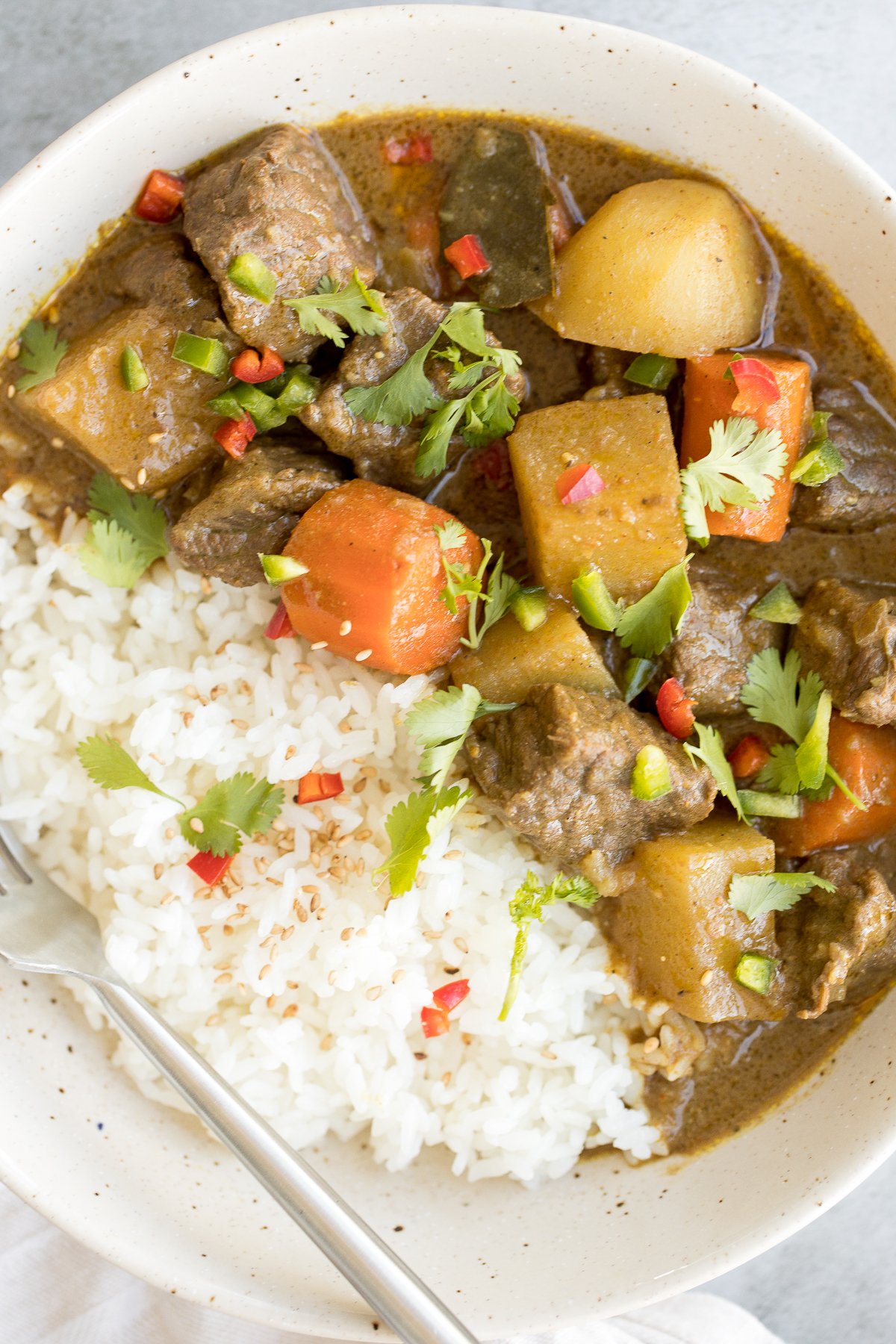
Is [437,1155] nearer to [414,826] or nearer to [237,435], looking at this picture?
[414,826]

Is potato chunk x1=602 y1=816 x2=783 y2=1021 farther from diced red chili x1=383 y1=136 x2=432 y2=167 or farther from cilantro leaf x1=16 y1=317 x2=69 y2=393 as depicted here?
cilantro leaf x1=16 y1=317 x2=69 y2=393

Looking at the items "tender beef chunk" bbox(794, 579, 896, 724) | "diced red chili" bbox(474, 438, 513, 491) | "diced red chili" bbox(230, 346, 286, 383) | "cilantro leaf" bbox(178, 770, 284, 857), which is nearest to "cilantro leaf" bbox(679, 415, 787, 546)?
"tender beef chunk" bbox(794, 579, 896, 724)

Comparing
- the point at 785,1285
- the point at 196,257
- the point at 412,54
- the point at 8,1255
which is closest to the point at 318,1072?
the point at 8,1255

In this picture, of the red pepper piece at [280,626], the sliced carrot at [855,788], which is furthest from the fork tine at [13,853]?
the sliced carrot at [855,788]

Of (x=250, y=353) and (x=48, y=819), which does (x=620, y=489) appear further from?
(x=48, y=819)

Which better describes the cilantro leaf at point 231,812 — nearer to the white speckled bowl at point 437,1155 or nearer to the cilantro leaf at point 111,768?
the cilantro leaf at point 111,768

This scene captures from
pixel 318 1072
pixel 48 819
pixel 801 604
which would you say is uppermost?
pixel 48 819
